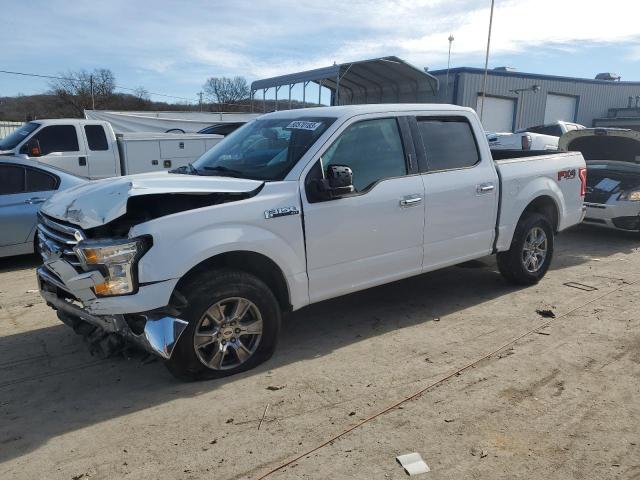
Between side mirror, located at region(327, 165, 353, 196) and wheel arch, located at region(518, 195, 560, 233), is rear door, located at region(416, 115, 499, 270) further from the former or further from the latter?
side mirror, located at region(327, 165, 353, 196)

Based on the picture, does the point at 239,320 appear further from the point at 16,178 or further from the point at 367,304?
the point at 16,178

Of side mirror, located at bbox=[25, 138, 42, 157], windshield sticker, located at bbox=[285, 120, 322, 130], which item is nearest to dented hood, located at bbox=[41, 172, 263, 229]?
windshield sticker, located at bbox=[285, 120, 322, 130]

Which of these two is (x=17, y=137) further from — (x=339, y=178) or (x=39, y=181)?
(x=339, y=178)

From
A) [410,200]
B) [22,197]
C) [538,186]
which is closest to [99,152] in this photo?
[22,197]

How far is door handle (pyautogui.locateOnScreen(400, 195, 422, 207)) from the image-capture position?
461 centimetres

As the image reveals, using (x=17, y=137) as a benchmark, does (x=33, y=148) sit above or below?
below

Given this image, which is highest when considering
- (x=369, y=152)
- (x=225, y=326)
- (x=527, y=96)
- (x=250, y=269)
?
(x=527, y=96)

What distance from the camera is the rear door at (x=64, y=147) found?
1062cm

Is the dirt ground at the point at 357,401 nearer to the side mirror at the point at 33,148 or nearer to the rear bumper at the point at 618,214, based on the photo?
the rear bumper at the point at 618,214

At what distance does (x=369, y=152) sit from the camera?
457cm

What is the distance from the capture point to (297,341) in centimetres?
463

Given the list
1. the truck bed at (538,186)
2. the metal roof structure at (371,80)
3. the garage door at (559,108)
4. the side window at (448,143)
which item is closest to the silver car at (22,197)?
the side window at (448,143)

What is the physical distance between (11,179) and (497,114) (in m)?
30.4

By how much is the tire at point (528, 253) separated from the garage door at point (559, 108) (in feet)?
107
